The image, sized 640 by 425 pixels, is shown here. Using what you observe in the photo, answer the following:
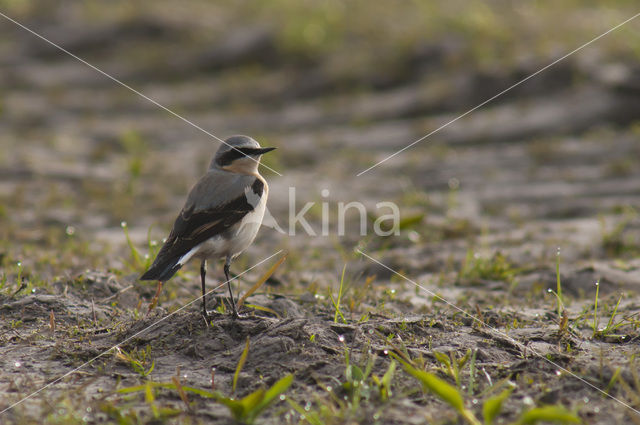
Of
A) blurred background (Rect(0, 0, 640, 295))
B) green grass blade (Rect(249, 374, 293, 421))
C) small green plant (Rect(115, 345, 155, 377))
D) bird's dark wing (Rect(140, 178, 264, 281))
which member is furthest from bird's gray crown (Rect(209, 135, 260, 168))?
green grass blade (Rect(249, 374, 293, 421))

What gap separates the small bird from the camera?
14.3ft

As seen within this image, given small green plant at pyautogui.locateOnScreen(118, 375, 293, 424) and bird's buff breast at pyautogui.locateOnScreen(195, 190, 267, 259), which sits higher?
bird's buff breast at pyautogui.locateOnScreen(195, 190, 267, 259)

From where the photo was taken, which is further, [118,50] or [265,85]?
[118,50]

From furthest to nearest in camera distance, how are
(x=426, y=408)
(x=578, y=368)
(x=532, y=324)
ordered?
(x=532, y=324) < (x=578, y=368) < (x=426, y=408)

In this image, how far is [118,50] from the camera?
47.0 feet

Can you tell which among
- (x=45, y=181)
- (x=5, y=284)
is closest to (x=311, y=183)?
(x=45, y=181)

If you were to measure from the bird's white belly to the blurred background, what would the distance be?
3.37 feet

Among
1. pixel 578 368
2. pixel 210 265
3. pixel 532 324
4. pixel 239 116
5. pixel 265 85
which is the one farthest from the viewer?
pixel 265 85

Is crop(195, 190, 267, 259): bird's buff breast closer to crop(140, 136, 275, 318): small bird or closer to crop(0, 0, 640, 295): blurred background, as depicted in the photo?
crop(140, 136, 275, 318): small bird

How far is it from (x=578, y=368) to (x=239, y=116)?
8.69 meters

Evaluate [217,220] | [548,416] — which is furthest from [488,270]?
[548,416]

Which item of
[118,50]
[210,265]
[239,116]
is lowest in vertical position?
[210,265]

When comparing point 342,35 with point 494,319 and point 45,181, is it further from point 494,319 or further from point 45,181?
point 494,319

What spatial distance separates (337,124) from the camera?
421 inches
